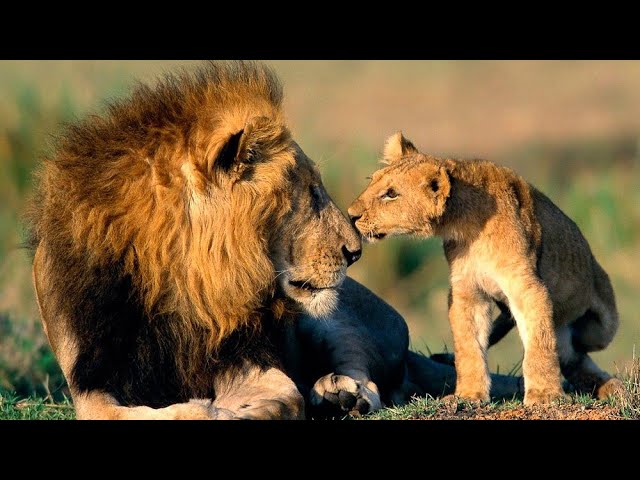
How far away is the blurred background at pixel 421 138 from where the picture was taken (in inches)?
437

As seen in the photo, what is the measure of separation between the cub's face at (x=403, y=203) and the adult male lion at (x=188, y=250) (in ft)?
1.82

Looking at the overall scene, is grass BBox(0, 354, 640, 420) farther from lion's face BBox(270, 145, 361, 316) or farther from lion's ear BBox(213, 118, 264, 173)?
lion's ear BBox(213, 118, 264, 173)

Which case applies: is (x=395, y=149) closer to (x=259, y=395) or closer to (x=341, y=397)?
(x=341, y=397)

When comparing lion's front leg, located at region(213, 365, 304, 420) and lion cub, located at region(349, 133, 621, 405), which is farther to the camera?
lion cub, located at region(349, 133, 621, 405)

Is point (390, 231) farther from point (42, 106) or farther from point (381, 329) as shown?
point (42, 106)

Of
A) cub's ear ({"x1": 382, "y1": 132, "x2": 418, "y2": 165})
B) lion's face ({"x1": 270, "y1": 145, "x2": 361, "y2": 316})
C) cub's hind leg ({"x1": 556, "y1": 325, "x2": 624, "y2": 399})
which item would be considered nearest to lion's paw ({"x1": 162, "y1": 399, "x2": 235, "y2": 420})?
lion's face ({"x1": 270, "y1": 145, "x2": 361, "y2": 316})

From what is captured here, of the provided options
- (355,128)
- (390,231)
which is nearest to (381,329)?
(390,231)

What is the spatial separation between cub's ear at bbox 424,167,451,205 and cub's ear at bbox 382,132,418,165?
14.8 inches

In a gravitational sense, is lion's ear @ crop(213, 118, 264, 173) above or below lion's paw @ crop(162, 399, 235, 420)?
above

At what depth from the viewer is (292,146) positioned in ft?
17.8

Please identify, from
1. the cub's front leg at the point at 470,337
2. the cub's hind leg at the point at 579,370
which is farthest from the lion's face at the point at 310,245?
the cub's hind leg at the point at 579,370

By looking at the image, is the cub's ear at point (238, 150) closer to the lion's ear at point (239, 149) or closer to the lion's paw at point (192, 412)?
the lion's ear at point (239, 149)

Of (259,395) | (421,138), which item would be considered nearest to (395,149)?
(259,395)

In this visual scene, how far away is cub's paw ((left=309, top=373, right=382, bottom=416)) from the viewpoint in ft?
18.5
